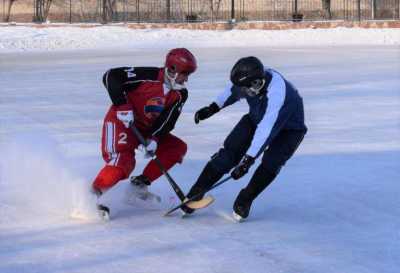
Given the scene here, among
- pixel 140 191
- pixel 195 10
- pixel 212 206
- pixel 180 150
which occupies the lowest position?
pixel 212 206

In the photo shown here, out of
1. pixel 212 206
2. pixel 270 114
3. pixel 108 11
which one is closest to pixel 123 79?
pixel 270 114

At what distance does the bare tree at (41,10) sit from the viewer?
33.2 m

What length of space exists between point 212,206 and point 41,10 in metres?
31.3

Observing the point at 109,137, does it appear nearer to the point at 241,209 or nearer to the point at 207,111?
the point at 207,111

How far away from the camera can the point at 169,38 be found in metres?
24.9

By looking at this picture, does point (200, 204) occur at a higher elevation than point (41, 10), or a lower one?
lower

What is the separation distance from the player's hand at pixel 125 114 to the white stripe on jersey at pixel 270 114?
26.6 inches

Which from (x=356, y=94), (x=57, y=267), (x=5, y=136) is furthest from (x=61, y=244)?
(x=356, y=94)

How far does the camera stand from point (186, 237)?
426 centimetres

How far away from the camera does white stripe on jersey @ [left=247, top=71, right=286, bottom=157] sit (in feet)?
14.3

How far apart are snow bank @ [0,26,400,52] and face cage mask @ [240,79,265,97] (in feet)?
58.9

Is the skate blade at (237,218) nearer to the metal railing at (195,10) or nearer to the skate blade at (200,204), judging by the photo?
the skate blade at (200,204)

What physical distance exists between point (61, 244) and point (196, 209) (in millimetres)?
919

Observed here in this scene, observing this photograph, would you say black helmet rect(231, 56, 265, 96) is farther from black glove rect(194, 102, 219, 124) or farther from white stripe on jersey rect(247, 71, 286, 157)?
black glove rect(194, 102, 219, 124)
